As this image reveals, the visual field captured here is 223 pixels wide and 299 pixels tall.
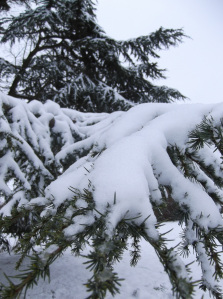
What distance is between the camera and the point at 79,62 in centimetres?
823

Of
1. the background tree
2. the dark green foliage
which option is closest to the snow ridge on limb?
the dark green foliage

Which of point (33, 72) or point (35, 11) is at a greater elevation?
point (35, 11)

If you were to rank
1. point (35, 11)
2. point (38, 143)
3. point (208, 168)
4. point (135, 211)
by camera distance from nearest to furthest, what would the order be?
point (135, 211) → point (208, 168) → point (38, 143) → point (35, 11)

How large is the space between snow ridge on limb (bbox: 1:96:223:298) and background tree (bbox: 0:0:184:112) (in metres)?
5.46

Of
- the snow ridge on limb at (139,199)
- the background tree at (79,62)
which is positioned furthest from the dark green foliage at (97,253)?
the background tree at (79,62)

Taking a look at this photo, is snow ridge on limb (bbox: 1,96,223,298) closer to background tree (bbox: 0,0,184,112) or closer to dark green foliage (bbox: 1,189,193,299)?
dark green foliage (bbox: 1,189,193,299)

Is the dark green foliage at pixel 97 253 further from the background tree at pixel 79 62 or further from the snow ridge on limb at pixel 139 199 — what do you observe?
the background tree at pixel 79 62

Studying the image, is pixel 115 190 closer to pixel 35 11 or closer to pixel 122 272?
pixel 122 272

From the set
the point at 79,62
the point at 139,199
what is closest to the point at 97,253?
the point at 139,199

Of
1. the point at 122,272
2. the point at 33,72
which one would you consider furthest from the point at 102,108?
the point at 122,272

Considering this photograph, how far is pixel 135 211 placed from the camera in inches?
28.7

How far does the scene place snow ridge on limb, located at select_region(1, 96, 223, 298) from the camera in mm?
625

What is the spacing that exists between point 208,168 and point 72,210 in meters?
0.73

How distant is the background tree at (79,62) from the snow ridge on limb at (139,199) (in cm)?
546
